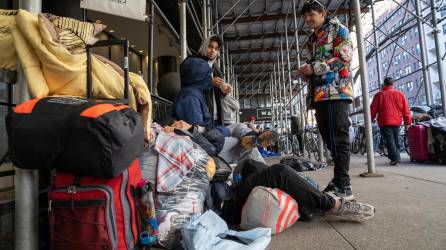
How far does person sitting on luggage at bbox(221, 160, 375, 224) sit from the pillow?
1237 mm

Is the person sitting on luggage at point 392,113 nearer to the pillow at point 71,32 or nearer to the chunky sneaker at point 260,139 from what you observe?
the chunky sneaker at point 260,139

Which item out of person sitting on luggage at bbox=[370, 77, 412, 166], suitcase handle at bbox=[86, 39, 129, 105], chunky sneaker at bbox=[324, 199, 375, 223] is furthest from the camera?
person sitting on luggage at bbox=[370, 77, 412, 166]

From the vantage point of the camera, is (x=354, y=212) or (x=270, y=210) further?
(x=354, y=212)

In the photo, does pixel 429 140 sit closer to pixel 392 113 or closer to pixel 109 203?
pixel 392 113

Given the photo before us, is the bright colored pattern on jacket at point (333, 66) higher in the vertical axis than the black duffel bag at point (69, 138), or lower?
higher

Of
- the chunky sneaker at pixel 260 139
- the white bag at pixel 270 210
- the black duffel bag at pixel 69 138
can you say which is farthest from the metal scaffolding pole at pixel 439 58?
the black duffel bag at pixel 69 138

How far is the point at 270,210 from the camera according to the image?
1.79 metres

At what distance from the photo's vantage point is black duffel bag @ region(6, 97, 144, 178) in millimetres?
1110

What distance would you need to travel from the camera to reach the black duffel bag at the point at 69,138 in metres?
1.11

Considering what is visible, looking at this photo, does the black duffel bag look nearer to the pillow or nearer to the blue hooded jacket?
the pillow

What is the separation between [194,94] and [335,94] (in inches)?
42.1

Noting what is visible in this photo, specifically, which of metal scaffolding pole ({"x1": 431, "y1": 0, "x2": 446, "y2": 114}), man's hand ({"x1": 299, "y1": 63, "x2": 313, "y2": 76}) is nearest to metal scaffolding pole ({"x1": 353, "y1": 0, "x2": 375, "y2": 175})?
man's hand ({"x1": 299, "y1": 63, "x2": 313, "y2": 76})

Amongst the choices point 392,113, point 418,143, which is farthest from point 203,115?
point 418,143

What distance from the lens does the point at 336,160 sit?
248cm
